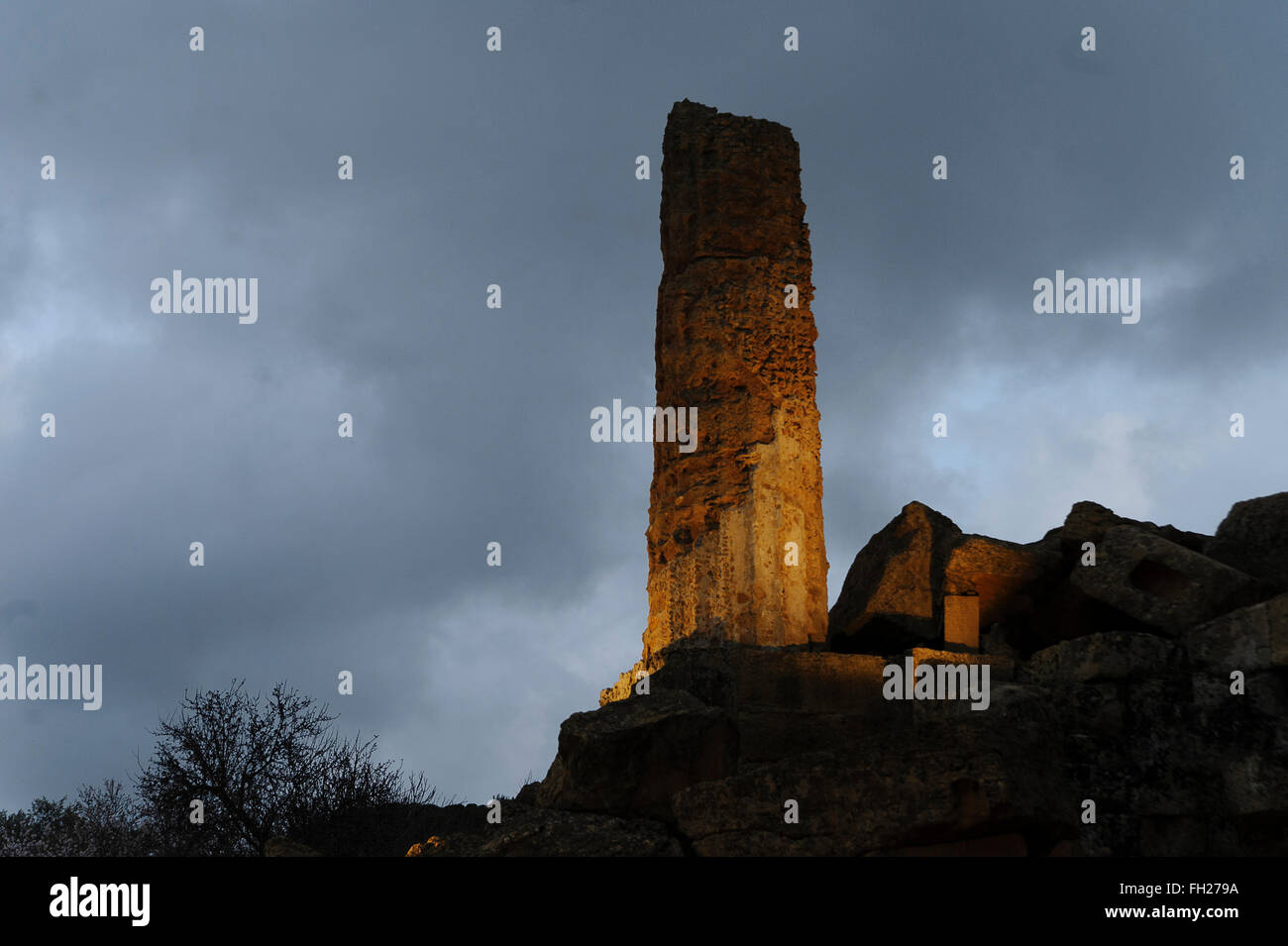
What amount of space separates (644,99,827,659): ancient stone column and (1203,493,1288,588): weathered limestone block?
347 cm

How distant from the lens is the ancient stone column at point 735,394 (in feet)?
34.9

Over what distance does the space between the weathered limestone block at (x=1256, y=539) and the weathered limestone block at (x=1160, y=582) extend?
0.59 m

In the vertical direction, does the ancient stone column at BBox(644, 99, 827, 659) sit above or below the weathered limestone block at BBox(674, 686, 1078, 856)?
above

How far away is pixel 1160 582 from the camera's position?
1080cm

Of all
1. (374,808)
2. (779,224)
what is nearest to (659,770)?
(779,224)

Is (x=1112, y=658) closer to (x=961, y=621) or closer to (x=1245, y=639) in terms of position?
(x=1245, y=639)

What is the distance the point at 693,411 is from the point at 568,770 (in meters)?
3.43

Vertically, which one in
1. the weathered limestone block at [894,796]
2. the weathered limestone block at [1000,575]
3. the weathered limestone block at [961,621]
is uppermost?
the weathered limestone block at [1000,575]

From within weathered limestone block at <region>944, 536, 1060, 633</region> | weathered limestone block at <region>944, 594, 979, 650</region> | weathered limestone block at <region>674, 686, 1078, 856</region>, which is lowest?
weathered limestone block at <region>674, 686, 1078, 856</region>

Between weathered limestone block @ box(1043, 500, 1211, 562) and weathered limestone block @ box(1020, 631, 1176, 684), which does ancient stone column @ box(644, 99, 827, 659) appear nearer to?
weathered limestone block @ box(1020, 631, 1176, 684)

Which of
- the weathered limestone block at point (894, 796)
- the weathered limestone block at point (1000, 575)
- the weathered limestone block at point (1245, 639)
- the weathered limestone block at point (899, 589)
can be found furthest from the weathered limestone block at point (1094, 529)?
the weathered limestone block at point (894, 796)

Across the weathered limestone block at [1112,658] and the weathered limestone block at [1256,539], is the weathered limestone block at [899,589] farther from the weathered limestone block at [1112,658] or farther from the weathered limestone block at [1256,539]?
the weathered limestone block at [1256,539]

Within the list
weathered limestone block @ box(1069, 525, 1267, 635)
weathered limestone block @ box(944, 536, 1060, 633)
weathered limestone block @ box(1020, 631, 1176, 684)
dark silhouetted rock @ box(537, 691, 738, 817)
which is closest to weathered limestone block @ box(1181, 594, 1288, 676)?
weathered limestone block @ box(1020, 631, 1176, 684)

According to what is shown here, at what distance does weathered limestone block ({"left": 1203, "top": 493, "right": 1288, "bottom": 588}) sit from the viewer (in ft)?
36.2
